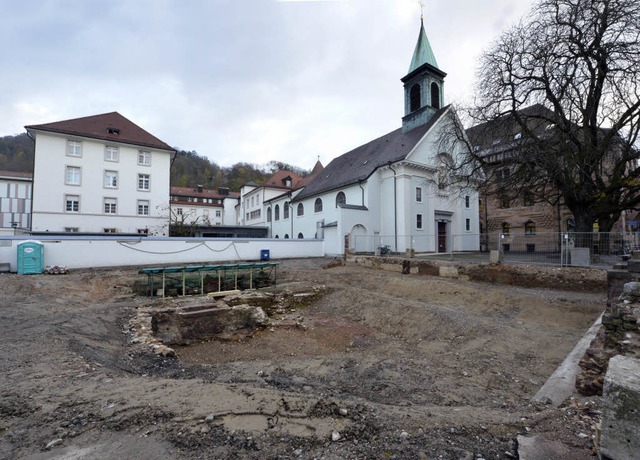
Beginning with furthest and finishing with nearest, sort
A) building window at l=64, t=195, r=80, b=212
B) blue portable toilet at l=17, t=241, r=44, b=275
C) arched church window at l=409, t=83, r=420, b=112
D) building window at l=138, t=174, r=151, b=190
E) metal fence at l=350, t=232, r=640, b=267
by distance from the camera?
building window at l=138, t=174, r=151, b=190
building window at l=64, t=195, r=80, b=212
arched church window at l=409, t=83, r=420, b=112
blue portable toilet at l=17, t=241, r=44, b=275
metal fence at l=350, t=232, r=640, b=267

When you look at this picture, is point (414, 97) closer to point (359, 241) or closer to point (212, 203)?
point (359, 241)

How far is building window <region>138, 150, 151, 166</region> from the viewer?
3083 centimetres

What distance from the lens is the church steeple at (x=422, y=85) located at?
84.7 feet

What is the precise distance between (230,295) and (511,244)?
1502 centimetres

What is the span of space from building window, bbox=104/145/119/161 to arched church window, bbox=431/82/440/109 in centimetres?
3142

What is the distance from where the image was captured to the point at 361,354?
6711mm

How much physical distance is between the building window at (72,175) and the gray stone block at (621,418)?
1445 inches

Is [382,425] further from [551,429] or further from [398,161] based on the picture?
[398,161]

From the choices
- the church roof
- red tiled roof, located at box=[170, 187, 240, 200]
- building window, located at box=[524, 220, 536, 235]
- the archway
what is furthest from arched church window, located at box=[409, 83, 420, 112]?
→ red tiled roof, located at box=[170, 187, 240, 200]

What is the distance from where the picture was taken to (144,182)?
31.0m

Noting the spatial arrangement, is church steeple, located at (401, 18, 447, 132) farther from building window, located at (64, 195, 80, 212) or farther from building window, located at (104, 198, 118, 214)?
building window, located at (64, 195, 80, 212)

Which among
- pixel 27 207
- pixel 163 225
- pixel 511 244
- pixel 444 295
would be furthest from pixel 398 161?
pixel 27 207

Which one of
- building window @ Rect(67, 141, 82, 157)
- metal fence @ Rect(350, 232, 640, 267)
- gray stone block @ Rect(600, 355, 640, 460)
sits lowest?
gray stone block @ Rect(600, 355, 640, 460)

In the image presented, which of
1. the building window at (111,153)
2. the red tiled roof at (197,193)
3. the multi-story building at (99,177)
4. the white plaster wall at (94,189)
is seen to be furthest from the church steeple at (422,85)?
the red tiled roof at (197,193)
